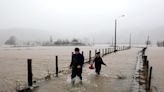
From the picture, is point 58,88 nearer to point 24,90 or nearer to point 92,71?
point 24,90

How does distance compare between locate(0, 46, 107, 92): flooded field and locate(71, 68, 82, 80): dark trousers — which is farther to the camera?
locate(0, 46, 107, 92): flooded field

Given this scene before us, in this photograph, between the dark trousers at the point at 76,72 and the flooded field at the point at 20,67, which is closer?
the dark trousers at the point at 76,72

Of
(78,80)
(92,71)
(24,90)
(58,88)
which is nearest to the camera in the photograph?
(24,90)

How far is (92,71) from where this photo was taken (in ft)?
52.5

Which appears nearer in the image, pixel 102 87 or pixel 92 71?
pixel 102 87

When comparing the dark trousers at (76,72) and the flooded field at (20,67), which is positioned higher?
the dark trousers at (76,72)

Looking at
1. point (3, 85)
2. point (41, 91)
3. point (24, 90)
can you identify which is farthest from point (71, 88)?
point (3, 85)

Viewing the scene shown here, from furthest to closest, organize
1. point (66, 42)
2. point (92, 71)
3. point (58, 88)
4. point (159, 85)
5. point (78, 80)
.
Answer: point (66, 42) < point (92, 71) < point (159, 85) < point (78, 80) < point (58, 88)

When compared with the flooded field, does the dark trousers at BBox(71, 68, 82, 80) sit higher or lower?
higher

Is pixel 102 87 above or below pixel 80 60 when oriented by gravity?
below

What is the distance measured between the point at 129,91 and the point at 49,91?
320 centimetres

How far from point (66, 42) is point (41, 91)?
171 m

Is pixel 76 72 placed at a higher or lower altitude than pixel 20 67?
higher

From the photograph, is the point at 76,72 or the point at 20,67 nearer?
the point at 76,72
